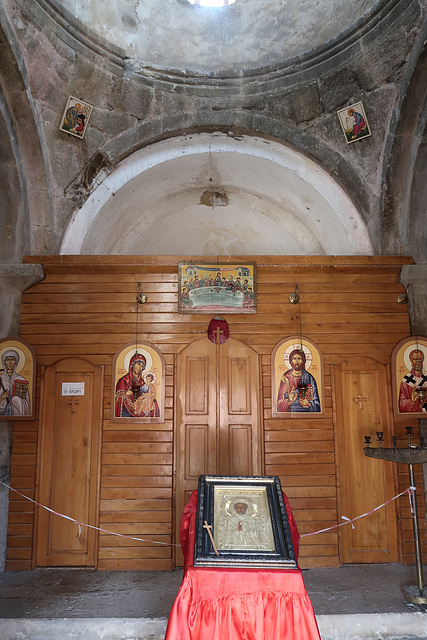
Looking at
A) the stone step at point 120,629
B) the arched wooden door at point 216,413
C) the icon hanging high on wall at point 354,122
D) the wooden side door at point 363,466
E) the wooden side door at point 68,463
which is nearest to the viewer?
the stone step at point 120,629

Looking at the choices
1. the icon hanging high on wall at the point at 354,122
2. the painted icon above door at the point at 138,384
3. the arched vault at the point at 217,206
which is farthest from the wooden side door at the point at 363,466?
the icon hanging high on wall at the point at 354,122

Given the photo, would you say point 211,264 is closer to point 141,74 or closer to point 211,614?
point 141,74

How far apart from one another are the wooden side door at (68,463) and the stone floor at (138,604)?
28 centimetres

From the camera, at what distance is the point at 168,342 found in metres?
6.27

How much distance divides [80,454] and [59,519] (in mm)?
792

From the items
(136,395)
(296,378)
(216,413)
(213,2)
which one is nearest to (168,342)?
(136,395)

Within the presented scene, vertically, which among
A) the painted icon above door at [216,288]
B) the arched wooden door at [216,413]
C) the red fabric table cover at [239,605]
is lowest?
the red fabric table cover at [239,605]

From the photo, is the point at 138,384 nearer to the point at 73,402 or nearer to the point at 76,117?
the point at 73,402

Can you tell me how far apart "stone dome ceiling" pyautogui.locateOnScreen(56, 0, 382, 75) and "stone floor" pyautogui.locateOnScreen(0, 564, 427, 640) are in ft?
22.1

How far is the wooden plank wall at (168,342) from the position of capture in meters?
5.88

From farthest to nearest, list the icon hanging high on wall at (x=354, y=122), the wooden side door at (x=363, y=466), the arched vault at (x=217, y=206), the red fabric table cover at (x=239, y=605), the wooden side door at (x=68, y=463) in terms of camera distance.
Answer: the arched vault at (x=217, y=206) < the icon hanging high on wall at (x=354, y=122) < the wooden side door at (x=363, y=466) < the wooden side door at (x=68, y=463) < the red fabric table cover at (x=239, y=605)

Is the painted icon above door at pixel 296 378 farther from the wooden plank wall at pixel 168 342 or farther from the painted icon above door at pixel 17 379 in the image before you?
the painted icon above door at pixel 17 379

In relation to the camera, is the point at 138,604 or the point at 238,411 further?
the point at 238,411

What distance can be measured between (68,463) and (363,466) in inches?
144
